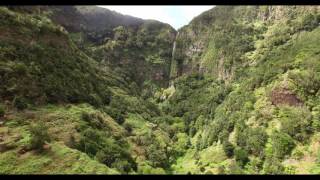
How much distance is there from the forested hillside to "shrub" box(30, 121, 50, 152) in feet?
0.37

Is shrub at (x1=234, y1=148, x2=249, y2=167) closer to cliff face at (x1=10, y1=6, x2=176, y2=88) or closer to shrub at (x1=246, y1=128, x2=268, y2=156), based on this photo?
shrub at (x1=246, y1=128, x2=268, y2=156)

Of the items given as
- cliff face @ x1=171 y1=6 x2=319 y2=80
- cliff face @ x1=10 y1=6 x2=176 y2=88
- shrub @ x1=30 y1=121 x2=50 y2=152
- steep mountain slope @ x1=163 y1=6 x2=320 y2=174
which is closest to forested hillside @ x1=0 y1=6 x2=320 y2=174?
shrub @ x1=30 y1=121 x2=50 y2=152

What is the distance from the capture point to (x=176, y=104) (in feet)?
336

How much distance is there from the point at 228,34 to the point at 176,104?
23252 mm

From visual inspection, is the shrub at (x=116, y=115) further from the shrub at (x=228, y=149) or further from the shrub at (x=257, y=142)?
the shrub at (x=257, y=142)

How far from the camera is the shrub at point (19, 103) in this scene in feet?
174

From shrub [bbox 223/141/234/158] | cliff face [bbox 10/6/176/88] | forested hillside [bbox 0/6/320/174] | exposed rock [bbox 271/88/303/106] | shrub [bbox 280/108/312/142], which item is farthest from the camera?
cliff face [bbox 10/6/176/88]

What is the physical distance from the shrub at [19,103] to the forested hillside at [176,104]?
0.45ft

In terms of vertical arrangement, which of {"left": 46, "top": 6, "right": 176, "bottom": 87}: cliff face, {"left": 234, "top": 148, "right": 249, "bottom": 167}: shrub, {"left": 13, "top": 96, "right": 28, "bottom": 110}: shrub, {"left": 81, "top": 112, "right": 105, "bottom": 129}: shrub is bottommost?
{"left": 234, "top": 148, "right": 249, "bottom": 167}: shrub

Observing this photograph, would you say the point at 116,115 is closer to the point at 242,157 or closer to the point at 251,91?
the point at 242,157

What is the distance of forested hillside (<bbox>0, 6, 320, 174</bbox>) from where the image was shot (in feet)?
166

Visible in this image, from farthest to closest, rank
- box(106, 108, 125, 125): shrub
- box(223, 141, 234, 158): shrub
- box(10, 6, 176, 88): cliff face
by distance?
box(10, 6, 176, 88): cliff face
box(106, 108, 125, 125): shrub
box(223, 141, 234, 158): shrub

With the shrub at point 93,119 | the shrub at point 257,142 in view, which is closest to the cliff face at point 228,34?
the shrub at point 257,142
